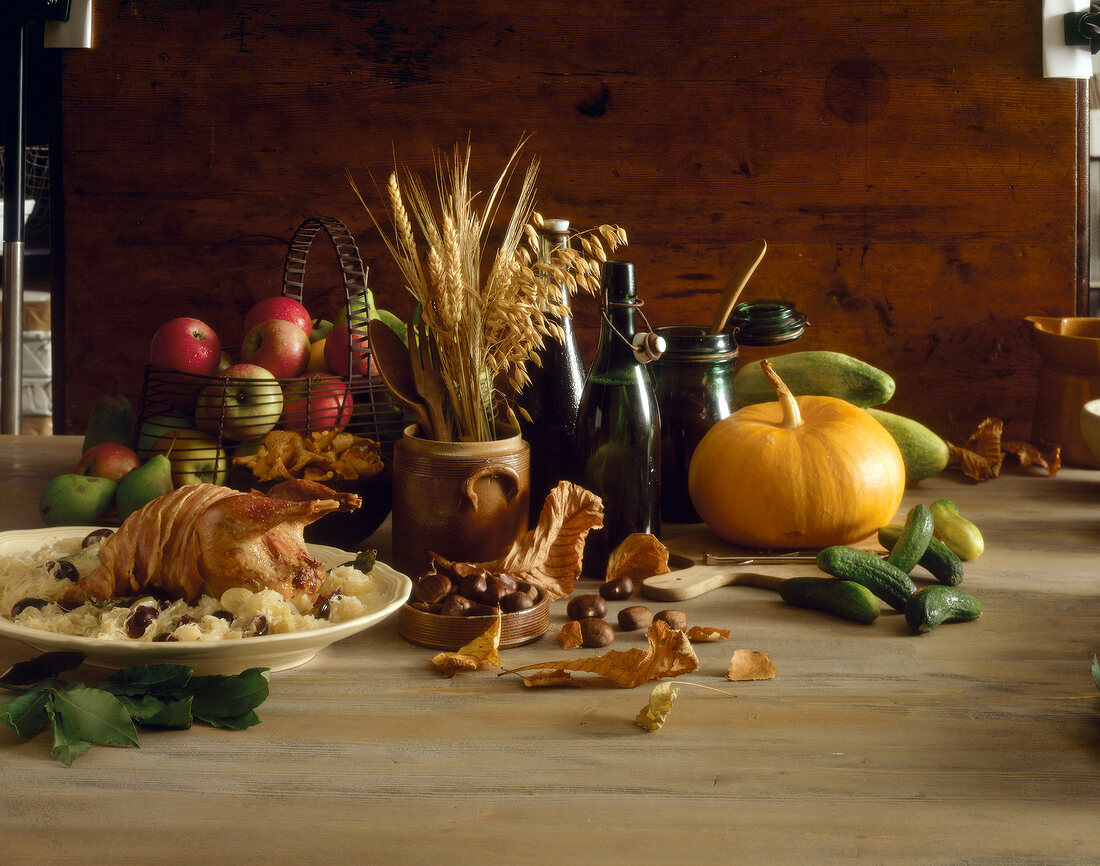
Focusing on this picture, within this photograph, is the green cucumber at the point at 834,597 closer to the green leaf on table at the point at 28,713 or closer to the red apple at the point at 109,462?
the green leaf on table at the point at 28,713

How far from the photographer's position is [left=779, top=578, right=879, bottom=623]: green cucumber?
107cm

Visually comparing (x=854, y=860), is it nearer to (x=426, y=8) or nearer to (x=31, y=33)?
(x=426, y=8)

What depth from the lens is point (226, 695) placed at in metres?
0.82

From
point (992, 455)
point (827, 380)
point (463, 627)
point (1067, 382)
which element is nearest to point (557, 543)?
point (463, 627)

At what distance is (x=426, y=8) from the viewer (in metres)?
1.91

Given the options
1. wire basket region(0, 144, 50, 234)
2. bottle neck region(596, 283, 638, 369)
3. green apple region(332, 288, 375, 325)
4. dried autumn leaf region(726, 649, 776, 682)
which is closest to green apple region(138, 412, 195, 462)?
green apple region(332, 288, 375, 325)

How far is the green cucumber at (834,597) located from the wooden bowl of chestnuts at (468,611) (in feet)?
0.94

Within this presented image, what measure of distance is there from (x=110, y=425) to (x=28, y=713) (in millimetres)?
730

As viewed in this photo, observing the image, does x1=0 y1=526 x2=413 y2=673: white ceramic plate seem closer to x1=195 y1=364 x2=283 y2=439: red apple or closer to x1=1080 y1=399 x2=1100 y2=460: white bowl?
x1=195 y1=364 x2=283 y2=439: red apple

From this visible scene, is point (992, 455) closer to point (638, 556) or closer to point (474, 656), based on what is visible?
point (638, 556)

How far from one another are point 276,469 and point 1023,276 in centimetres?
150

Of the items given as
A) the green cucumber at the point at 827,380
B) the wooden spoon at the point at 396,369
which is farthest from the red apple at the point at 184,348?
the green cucumber at the point at 827,380

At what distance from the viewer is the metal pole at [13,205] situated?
1.98 m

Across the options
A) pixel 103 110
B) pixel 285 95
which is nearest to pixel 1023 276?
pixel 285 95
